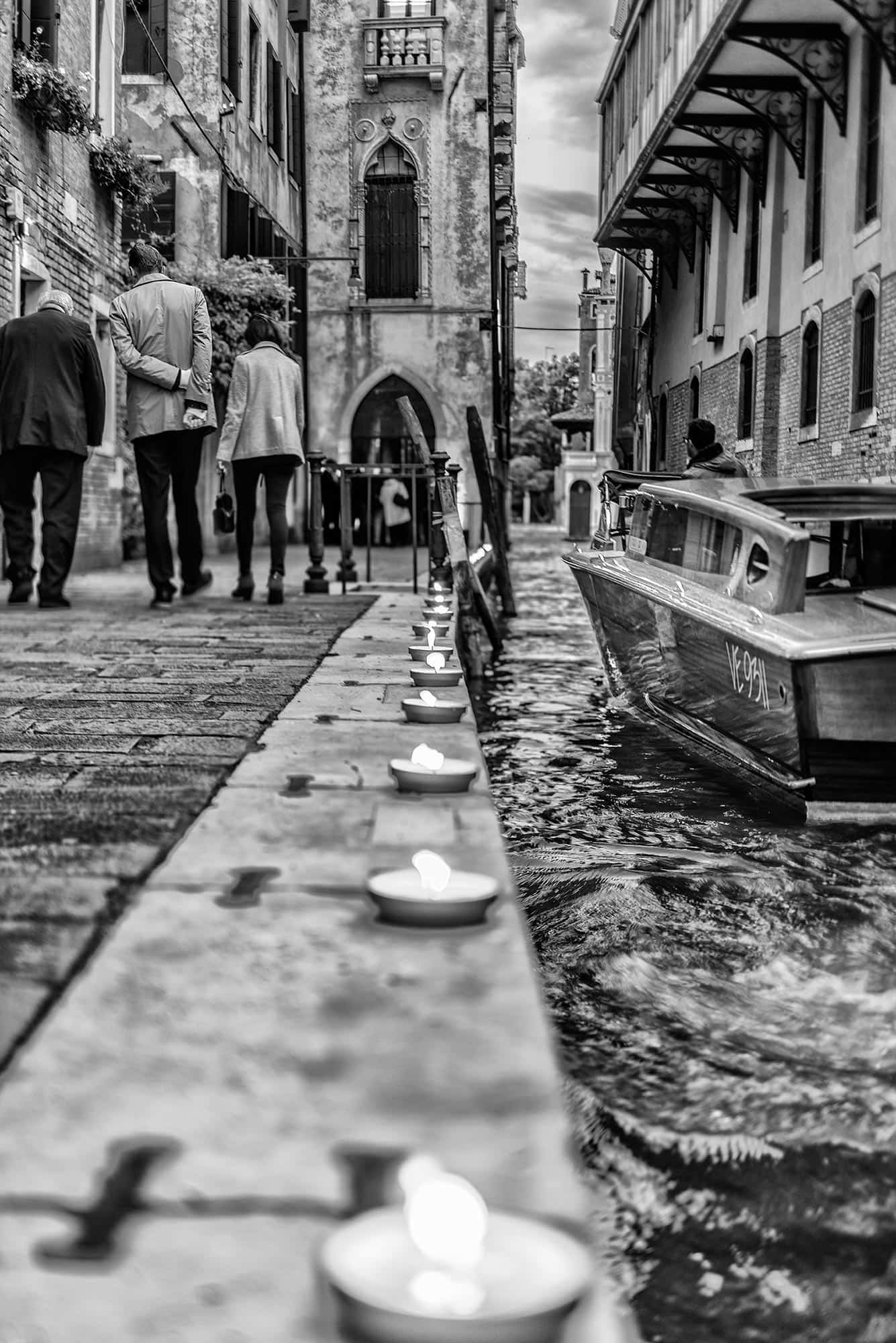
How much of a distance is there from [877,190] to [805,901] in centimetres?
1373

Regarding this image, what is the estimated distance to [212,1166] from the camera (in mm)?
1355

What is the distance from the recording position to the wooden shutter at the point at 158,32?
2102 centimetres

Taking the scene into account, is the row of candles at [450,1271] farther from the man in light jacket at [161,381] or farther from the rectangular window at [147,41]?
the rectangular window at [147,41]

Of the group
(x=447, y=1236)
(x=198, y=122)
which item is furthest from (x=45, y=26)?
(x=447, y=1236)

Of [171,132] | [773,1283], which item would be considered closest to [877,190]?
[171,132]

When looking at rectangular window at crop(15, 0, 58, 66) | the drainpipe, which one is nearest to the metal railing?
rectangular window at crop(15, 0, 58, 66)

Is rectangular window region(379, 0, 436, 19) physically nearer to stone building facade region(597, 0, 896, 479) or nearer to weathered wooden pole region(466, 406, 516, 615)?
stone building facade region(597, 0, 896, 479)

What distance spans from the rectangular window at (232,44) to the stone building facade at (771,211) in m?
6.42

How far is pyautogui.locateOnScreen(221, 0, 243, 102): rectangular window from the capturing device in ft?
72.9

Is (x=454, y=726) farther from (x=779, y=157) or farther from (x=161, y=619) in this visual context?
(x=779, y=157)

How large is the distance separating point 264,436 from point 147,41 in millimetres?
13999

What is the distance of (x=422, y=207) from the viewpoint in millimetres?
29234

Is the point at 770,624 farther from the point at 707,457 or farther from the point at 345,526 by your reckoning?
the point at 345,526

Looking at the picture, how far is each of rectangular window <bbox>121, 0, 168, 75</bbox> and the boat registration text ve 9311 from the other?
687 inches
